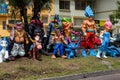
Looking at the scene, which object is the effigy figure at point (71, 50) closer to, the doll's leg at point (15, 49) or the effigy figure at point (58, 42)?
the effigy figure at point (58, 42)

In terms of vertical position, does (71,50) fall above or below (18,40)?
below

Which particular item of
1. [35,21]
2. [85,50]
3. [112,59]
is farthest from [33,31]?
[112,59]

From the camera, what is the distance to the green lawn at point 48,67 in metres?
10.7

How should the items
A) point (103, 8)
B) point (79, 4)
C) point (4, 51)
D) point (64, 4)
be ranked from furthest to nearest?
point (103, 8) < point (79, 4) < point (64, 4) < point (4, 51)

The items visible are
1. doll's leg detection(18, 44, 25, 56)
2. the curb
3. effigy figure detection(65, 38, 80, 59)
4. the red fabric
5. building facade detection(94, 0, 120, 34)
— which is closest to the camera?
the curb

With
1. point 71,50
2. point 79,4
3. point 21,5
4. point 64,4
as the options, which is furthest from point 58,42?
point 79,4

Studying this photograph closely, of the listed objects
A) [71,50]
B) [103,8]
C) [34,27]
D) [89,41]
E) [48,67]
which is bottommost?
[48,67]

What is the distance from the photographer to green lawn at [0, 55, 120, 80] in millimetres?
10688

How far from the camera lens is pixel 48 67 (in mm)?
11555

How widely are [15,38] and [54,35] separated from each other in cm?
201

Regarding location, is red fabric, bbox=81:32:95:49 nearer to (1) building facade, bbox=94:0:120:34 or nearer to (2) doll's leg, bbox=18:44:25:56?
(2) doll's leg, bbox=18:44:25:56

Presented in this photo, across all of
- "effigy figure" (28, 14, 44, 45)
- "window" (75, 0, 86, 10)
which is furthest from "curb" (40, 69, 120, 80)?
"window" (75, 0, 86, 10)

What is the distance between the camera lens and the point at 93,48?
1504 centimetres

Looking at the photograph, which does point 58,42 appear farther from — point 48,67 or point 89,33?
point 48,67
